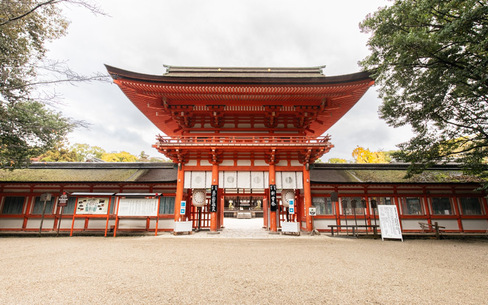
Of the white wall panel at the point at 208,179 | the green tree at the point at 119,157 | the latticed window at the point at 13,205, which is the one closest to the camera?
the white wall panel at the point at 208,179

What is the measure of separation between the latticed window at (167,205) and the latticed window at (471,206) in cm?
1825

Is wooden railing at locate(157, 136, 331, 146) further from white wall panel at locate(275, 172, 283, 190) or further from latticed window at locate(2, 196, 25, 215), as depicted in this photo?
latticed window at locate(2, 196, 25, 215)

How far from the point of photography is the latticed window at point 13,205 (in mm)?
13003

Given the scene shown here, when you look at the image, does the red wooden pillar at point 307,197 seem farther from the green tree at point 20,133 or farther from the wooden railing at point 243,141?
the green tree at point 20,133

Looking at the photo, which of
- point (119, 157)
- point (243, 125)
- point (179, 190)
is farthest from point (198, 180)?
point (119, 157)

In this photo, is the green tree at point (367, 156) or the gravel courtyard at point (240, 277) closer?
the gravel courtyard at point (240, 277)

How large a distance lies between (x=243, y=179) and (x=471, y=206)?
14.5 m

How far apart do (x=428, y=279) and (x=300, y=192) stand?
9.47 meters

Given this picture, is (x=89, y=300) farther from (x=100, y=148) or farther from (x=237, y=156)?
(x=100, y=148)

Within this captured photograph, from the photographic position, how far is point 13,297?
136 inches

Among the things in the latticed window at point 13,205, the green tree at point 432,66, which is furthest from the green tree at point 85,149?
the green tree at point 432,66

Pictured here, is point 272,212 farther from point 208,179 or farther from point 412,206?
point 412,206

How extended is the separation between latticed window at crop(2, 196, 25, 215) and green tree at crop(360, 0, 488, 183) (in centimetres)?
2117

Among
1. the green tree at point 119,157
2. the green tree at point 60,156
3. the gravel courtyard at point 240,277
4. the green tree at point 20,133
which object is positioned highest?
the green tree at point 119,157
